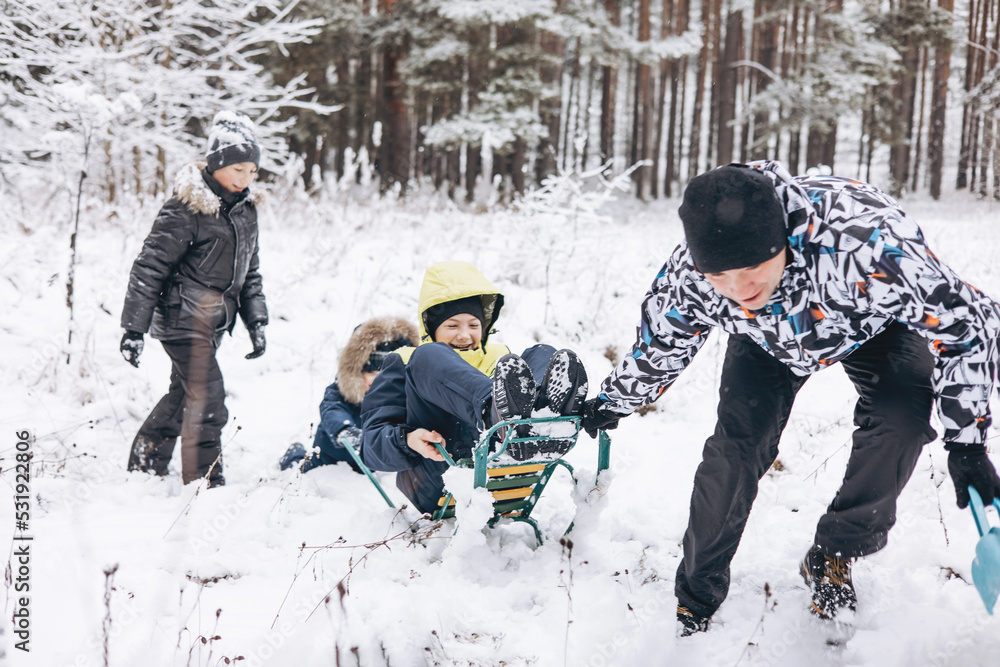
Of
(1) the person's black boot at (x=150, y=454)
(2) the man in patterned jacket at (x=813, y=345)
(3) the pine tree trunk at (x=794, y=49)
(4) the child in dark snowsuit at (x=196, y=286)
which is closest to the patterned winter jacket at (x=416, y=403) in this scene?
(2) the man in patterned jacket at (x=813, y=345)

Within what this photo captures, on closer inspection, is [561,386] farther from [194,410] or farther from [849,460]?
[194,410]

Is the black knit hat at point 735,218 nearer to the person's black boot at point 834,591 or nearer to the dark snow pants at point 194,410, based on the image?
the person's black boot at point 834,591

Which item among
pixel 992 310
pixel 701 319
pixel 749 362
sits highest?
pixel 992 310

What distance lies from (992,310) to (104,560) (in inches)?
114

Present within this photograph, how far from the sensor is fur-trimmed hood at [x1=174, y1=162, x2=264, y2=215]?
316 centimetres

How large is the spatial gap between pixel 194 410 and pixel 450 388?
67.3 inches

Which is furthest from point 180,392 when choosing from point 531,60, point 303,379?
point 531,60

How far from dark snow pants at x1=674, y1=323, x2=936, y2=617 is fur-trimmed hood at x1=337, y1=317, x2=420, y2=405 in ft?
6.87

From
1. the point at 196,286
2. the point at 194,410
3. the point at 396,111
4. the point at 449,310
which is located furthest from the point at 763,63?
the point at 194,410

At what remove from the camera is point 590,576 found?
2.44 meters

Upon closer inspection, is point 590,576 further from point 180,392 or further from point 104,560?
point 180,392

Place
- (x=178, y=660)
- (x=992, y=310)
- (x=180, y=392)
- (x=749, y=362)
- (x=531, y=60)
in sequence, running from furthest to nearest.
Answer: (x=531, y=60) → (x=180, y=392) → (x=749, y=362) → (x=178, y=660) → (x=992, y=310)

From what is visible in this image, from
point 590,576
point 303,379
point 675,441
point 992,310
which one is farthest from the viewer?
point 303,379

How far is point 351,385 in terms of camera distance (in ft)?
11.7
